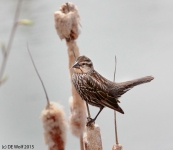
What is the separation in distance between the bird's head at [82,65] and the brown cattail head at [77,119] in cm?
19

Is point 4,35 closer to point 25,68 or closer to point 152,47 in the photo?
point 25,68

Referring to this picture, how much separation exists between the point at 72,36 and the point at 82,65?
0.17m

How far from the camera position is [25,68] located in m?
4.14

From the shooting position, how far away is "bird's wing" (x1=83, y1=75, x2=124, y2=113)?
2.51 m

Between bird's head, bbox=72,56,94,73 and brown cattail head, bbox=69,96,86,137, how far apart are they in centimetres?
19

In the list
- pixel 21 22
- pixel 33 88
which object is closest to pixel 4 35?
pixel 33 88

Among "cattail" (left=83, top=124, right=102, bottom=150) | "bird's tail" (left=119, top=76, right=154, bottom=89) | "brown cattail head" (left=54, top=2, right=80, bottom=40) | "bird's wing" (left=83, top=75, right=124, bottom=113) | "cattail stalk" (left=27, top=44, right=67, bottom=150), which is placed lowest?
"cattail" (left=83, top=124, right=102, bottom=150)

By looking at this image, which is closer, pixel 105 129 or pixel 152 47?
pixel 105 129

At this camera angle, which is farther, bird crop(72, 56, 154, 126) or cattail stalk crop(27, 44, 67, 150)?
bird crop(72, 56, 154, 126)

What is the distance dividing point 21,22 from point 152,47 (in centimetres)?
386

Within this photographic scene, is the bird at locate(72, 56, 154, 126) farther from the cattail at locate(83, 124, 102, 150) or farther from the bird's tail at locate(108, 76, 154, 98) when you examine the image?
the cattail at locate(83, 124, 102, 150)

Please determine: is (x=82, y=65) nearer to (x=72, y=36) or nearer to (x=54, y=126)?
(x=72, y=36)

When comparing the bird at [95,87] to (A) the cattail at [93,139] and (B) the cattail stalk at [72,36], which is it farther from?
(A) the cattail at [93,139]

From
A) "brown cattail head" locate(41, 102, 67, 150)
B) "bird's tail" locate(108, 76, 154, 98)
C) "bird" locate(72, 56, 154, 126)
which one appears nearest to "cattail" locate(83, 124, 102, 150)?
Result: "brown cattail head" locate(41, 102, 67, 150)
